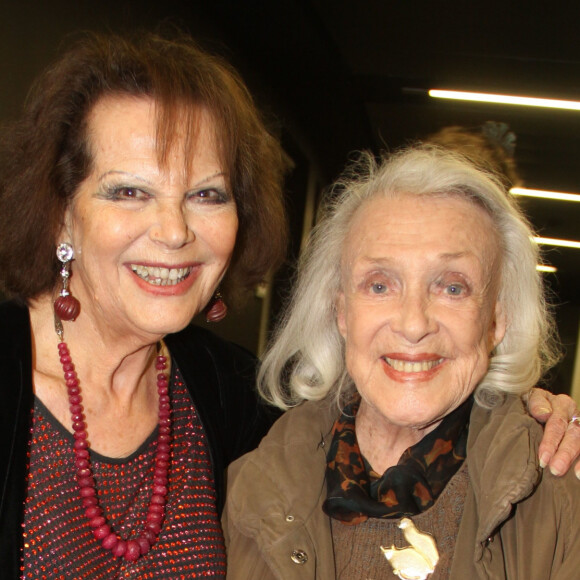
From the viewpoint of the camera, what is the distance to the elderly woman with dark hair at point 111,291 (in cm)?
167

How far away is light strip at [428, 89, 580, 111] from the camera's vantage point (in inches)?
177

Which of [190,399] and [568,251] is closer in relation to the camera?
[190,399]

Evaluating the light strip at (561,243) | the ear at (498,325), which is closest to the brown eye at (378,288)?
the ear at (498,325)

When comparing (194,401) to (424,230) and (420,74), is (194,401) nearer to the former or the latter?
(424,230)

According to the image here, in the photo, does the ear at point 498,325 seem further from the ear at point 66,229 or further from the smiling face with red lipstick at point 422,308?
the ear at point 66,229

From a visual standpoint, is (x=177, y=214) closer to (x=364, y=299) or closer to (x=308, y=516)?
(x=364, y=299)

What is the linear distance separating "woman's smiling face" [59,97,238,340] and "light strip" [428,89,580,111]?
3121 millimetres

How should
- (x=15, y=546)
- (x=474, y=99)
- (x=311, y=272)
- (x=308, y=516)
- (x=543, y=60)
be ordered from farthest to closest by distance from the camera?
(x=474, y=99) → (x=543, y=60) → (x=311, y=272) → (x=308, y=516) → (x=15, y=546)

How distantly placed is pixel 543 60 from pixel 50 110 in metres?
3.41

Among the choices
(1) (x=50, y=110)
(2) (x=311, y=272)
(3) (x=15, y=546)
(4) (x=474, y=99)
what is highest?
(4) (x=474, y=99)

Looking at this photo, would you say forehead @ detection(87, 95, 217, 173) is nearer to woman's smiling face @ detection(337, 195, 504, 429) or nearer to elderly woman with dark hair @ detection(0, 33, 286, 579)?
elderly woman with dark hair @ detection(0, 33, 286, 579)

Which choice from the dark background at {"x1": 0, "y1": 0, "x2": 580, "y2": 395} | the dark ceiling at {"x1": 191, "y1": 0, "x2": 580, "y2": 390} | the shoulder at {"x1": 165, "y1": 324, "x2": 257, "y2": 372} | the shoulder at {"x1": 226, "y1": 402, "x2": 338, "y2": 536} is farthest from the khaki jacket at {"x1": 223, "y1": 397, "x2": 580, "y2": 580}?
the dark ceiling at {"x1": 191, "y1": 0, "x2": 580, "y2": 390}

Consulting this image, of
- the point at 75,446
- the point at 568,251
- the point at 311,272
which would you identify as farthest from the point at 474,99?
the point at 75,446

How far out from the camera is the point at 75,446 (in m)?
1.74
